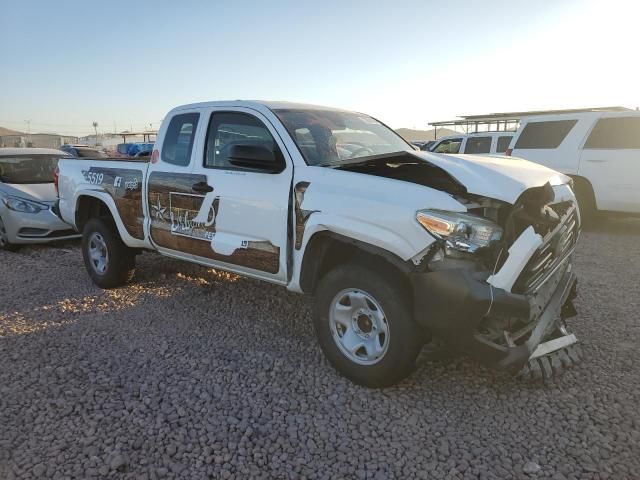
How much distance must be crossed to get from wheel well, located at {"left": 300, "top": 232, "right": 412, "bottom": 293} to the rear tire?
9.05 feet

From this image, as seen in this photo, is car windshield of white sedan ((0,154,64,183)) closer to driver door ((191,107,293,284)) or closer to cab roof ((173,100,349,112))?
cab roof ((173,100,349,112))

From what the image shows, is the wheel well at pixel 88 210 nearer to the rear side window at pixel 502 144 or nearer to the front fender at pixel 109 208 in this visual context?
the front fender at pixel 109 208

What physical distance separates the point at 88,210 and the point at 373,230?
4.22 m

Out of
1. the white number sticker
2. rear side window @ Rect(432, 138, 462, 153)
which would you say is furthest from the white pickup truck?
rear side window @ Rect(432, 138, 462, 153)

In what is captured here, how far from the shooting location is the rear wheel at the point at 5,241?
301 inches

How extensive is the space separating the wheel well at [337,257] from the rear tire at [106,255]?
2758 mm

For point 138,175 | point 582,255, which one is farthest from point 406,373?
point 582,255

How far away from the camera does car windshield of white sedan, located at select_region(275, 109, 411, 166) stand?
12.8ft

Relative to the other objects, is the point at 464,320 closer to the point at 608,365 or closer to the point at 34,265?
the point at 608,365

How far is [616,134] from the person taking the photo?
8406mm

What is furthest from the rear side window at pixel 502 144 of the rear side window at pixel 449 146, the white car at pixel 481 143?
the rear side window at pixel 449 146

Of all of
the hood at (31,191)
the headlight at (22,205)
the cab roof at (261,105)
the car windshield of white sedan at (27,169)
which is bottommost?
the headlight at (22,205)

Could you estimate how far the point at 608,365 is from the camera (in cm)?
362

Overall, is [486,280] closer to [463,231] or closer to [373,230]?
[463,231]
